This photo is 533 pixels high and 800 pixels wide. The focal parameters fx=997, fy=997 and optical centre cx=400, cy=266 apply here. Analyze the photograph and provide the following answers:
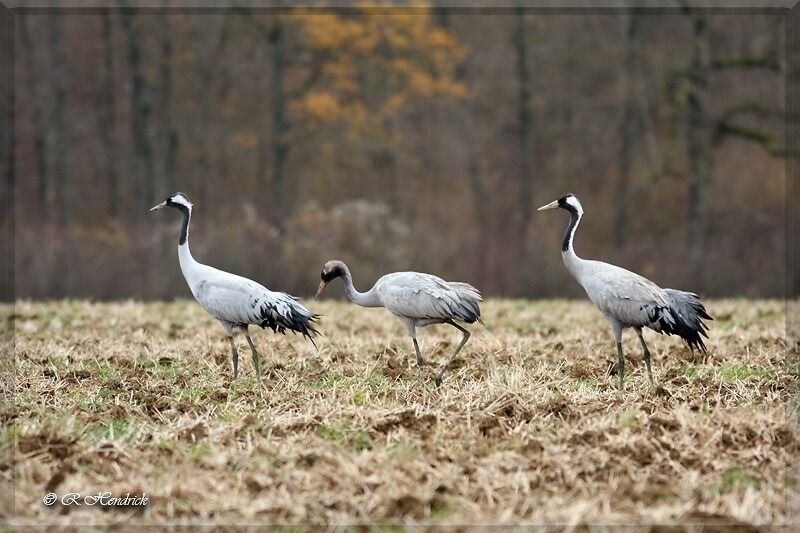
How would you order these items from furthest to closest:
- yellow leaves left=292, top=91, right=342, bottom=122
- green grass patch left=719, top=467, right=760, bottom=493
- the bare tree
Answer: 1. the bare tree
2. yellow leaves left=292, top=91, right=342, bottom=122
3. green grass patch left=719, top=467, right=760, bottom=493

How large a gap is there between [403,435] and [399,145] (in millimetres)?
19239

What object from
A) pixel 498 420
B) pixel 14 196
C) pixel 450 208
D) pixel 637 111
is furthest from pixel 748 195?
pixel 498 420

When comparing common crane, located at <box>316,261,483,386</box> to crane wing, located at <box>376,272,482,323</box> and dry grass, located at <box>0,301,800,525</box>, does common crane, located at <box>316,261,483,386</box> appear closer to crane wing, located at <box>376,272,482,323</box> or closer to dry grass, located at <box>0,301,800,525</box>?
crane wing, located at <box>376,272,482,323</box>

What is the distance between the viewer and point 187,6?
70.0 ft

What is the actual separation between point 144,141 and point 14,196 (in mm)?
3692

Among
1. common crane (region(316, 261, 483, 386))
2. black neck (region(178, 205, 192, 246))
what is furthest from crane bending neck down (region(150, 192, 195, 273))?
common crane (region(316, 261, 483, 386))

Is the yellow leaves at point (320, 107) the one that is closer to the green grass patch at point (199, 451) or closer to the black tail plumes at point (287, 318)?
the black tail plumes at point (287, 318)

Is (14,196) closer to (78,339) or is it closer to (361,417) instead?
(78,339)

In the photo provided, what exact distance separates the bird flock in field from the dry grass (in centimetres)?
39

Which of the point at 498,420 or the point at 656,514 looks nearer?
the point at 656,514

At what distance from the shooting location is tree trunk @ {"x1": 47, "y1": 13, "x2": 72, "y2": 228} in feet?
72.3

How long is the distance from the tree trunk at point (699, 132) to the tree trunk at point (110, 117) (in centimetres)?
1276

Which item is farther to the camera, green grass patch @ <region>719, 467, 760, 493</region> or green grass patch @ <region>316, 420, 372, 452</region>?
green grass patch @ <region>316, 420, 372, 452</region>

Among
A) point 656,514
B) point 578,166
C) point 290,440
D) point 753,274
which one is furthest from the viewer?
point 578,166
